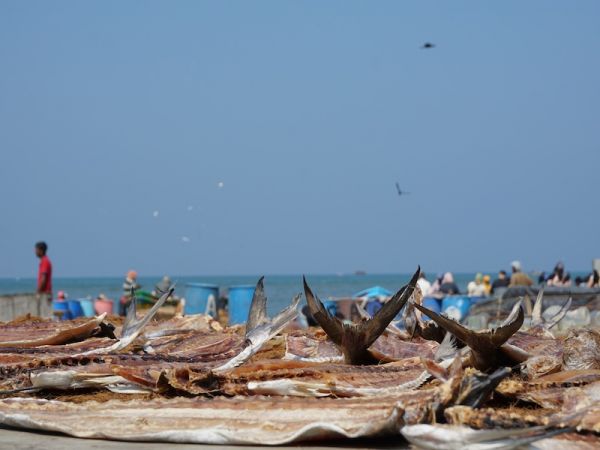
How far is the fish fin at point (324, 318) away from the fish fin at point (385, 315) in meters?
0.15

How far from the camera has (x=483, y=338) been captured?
5.95m

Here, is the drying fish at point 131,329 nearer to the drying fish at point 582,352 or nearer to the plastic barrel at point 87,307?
the drying fish at point 582,352

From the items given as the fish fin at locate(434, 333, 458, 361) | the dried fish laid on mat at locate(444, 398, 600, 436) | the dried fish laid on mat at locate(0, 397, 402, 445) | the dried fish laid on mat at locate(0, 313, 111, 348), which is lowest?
the dried fish laid on mat at locate(0, 397, 402, 445)

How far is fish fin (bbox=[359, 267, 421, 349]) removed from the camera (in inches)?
251

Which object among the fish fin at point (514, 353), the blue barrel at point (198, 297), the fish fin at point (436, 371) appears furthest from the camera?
the blue barrel at point (198, 297)

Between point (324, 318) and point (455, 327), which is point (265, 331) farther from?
point (455, 327)

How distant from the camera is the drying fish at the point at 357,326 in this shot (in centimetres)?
635

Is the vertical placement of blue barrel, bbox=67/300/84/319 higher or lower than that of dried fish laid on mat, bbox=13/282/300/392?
lower

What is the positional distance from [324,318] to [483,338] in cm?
102

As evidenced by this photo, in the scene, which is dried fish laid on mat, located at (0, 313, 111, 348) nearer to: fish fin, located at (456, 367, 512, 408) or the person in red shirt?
fish fin, located at (456, 367, 512, 408)

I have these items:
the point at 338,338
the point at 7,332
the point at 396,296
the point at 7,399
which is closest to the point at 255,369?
the point at 338,338

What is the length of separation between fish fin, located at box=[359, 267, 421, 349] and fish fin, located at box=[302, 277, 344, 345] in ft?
0.51

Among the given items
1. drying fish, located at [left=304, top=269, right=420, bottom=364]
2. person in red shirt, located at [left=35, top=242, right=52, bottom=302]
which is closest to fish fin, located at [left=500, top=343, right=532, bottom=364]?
drying fish, located at [left=304, top=269, right=420, bottom=364]

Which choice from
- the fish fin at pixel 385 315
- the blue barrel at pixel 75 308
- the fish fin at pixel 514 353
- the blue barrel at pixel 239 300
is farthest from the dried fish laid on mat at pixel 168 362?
the blue barrel at pixel 75 308
